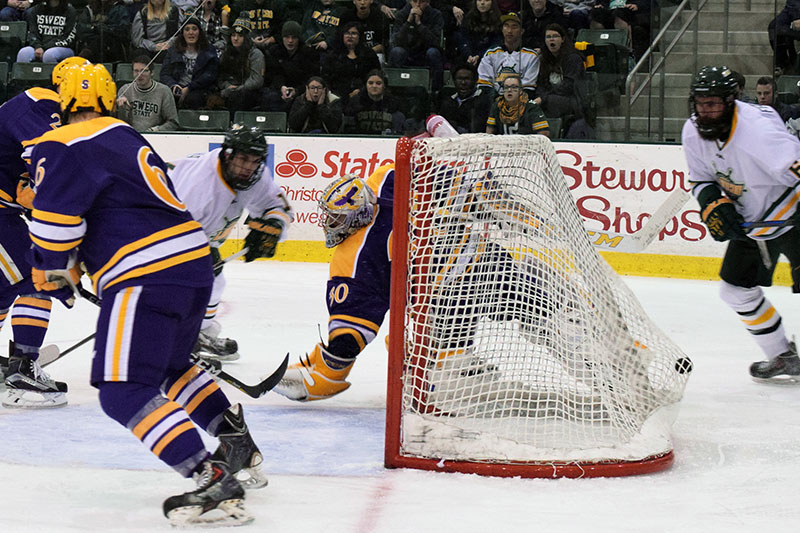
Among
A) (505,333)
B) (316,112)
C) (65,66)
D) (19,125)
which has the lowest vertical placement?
(505,333)

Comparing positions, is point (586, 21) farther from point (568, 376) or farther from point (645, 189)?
point (568, 376)

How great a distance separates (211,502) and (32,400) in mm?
1529

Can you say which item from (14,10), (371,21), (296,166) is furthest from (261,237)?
(14,10)

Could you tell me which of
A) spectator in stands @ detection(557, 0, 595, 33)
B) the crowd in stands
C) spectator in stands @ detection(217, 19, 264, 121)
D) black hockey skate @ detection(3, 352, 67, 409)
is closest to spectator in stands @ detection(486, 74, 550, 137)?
the crowd in stands

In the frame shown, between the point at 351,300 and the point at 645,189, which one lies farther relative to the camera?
the point at 645,189

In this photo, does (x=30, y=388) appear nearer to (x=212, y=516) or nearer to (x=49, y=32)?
(x=212, y=516)

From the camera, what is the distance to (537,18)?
8.17m

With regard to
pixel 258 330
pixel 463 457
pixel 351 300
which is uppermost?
pixel 351 300

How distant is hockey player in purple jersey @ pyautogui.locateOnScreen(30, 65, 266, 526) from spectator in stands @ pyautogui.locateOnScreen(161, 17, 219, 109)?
609 centimetres

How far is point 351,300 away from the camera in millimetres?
3537

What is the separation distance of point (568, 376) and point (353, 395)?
1.10m

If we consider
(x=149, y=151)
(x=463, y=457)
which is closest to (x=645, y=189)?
(x=463, y=457)

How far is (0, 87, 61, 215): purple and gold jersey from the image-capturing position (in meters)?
3.54

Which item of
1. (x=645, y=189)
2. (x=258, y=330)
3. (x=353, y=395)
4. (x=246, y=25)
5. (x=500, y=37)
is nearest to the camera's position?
(x=353, y=395)
